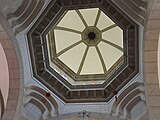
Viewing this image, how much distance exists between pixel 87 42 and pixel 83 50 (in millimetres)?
453

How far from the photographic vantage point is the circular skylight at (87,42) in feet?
42.2

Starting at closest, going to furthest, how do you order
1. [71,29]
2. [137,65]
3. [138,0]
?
[138,0] < [137,65] < [71,29]

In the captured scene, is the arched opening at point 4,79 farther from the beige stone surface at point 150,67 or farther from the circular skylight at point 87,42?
the beige stone surface at point 150,67

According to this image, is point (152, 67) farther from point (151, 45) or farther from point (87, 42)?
point (87, 42)

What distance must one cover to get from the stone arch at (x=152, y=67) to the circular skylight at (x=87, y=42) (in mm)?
3733

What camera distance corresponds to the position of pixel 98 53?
1424cm

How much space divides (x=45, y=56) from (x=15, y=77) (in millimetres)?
1905

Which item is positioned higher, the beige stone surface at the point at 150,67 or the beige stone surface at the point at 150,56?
the beige stone surface at the point at 150,56

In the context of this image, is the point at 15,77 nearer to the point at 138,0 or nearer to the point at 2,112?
the point at 2,112

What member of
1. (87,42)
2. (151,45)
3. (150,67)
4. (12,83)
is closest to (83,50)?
(87,42)

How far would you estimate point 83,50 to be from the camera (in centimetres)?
1443

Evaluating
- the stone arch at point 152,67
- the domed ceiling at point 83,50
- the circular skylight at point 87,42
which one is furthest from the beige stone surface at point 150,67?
the circular skylight at point 87,42

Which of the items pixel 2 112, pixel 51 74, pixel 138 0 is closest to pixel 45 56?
pixel 51 74

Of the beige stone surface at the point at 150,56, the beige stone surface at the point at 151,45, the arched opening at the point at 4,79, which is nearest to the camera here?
the beige stone surface at the point at 151,45
